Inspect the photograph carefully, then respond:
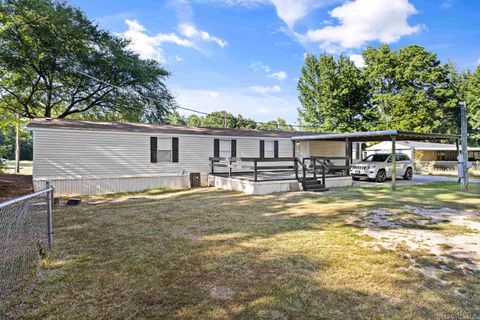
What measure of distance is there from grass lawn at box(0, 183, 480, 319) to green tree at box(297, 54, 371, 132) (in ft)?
86.8

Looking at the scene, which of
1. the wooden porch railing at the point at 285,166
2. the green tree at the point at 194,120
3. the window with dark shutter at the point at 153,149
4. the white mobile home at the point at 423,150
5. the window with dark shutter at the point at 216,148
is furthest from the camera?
the green tree at the point at 194,120

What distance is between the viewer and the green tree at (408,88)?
29109 millimetres

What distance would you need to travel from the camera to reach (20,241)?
469 centimetres

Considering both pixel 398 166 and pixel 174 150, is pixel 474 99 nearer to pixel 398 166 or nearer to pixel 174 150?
pixel 398 166

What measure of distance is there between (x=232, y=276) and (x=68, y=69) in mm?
18652

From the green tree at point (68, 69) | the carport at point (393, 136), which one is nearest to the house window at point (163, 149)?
the carport at point (393, 136)

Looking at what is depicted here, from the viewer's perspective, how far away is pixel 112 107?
773 inches

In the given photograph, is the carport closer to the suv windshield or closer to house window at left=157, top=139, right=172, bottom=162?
the suv windshield

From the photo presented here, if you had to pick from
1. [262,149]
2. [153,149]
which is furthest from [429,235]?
[262,149]

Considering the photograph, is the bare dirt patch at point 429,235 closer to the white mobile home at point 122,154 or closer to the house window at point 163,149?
the white mobile home at point 122,154

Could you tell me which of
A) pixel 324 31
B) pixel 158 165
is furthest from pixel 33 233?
pixel 324 31

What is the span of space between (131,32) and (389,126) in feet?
85.2

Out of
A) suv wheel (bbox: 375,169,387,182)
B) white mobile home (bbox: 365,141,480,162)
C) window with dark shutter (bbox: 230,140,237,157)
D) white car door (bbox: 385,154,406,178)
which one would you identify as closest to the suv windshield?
white car door (bbox: 385,154,406,178)

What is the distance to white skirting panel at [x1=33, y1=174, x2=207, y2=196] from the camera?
10.8 metres
